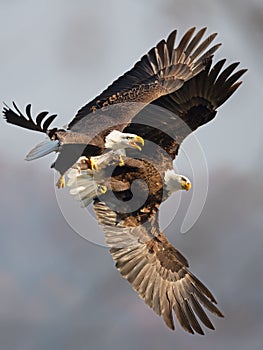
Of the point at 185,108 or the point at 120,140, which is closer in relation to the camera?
the point at 120,140

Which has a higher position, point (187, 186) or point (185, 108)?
point (185, 108)

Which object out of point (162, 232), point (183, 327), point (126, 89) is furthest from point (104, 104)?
point (183, 327)

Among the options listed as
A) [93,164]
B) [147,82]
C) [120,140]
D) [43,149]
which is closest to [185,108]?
[147,82]

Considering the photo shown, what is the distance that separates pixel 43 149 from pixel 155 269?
2.17m

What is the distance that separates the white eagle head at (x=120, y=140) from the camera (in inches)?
485

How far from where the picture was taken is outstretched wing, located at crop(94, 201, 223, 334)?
42.2 feet

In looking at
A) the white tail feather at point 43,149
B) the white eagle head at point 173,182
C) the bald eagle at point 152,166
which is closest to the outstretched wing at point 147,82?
the bald eagle at point 152,166

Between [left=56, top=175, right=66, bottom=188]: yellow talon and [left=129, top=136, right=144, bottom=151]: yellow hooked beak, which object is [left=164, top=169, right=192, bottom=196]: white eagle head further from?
[left=56, top=175, right=66, bottom=188]: yellow talon

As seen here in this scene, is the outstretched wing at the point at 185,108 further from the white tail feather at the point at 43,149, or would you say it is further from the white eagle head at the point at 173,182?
the white tail feather at the point at 43,149

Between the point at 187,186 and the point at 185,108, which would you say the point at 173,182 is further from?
the point at 185,108

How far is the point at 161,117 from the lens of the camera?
1283 centimetres

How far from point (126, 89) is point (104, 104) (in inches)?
20.7

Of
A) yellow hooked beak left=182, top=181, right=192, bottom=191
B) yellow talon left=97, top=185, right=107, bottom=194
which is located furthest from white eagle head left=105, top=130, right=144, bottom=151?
yellow hooked beak left=182, top=181, right=192, bottom=191

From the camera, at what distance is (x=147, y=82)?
525 inches
